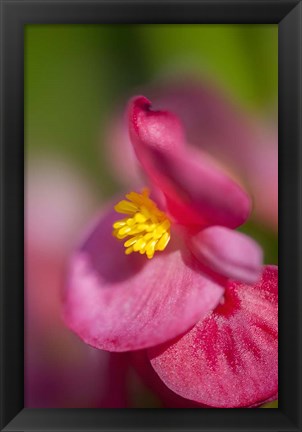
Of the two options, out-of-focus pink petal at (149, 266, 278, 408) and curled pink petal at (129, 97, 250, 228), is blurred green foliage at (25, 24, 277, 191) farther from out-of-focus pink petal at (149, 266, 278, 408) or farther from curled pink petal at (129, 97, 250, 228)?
out-of-focus pink petal at (149, 266, 278, 408)

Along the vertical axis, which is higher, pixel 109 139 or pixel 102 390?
pixel 109 139

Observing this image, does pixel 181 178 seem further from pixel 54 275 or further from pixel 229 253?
pixel 54 275

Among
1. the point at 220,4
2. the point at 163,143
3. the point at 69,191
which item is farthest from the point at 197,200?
the point at 220,4

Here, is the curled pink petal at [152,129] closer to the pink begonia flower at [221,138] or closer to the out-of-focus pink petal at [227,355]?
the pink begonia flower at [221,138]

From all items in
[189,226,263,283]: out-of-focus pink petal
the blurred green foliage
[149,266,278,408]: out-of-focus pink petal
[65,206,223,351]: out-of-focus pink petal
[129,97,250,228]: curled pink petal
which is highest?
the blurred green foliage

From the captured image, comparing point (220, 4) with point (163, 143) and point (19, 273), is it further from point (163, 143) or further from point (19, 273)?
point (19, 273)


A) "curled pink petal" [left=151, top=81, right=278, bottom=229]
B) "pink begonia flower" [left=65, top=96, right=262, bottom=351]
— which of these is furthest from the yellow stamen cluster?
"curled pink petal" [left=151, top=81, right=278, bottom=229]
